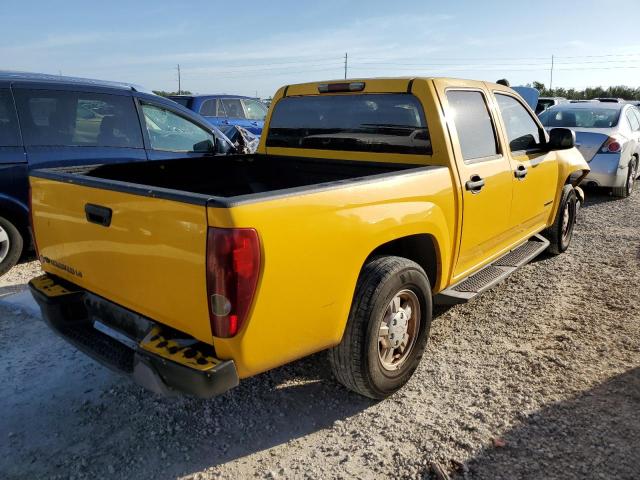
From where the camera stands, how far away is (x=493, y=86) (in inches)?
167

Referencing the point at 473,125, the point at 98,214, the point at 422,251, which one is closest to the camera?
the point at 98,214

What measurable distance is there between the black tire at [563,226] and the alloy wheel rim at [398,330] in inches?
123

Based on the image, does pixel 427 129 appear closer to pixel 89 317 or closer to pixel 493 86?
pixel 493 86

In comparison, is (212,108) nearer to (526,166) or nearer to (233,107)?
(233,107)

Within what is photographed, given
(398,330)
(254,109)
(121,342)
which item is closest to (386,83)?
(398,330)

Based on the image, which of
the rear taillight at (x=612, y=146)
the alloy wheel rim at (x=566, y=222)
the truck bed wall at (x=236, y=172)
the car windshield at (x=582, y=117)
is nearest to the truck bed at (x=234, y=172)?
the truck bed wall at (x=236, y=172)

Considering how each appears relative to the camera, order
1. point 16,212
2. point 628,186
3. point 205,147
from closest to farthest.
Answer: point 16,212 → point 205,147 → point 628,186

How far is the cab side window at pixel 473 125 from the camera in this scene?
3.60 meters

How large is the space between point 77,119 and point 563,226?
5.37m

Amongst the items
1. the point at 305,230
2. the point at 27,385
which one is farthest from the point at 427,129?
the point at 27,385

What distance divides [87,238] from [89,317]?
0.52 metres

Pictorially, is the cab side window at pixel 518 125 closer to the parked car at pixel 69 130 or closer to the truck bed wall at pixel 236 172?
the truck bed wall at pixel 236 172

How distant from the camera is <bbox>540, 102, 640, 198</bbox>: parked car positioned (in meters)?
8.66

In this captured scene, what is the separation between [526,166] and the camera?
4363mm
